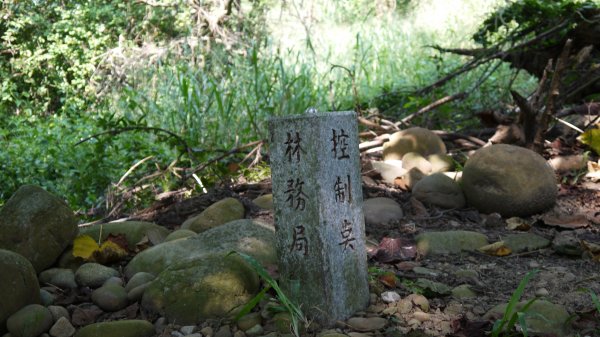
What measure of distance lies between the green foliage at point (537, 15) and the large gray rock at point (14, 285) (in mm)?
4363

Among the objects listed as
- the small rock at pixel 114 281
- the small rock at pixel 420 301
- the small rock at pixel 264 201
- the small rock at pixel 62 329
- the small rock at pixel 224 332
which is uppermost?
the small rock at pixel 264 201

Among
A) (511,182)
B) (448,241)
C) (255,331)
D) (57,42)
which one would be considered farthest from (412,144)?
(57,42)

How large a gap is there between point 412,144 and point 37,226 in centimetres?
277

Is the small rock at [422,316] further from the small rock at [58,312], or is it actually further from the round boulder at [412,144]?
the round boulder at [412,144]

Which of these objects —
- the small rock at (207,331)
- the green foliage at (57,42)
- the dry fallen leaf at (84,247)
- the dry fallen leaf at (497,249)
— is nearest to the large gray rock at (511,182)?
the dry fallen leaf at (497,249)

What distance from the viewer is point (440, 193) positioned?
157 inches

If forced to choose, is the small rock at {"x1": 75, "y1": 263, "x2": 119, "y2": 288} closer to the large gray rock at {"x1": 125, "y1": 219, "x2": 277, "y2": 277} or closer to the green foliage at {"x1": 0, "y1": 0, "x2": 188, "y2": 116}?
the large gray rock at {"x1": 125, "y1": 219, "x2": 277, "y2": 277}

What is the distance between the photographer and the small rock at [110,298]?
2668 mm

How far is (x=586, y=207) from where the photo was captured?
4.02 m

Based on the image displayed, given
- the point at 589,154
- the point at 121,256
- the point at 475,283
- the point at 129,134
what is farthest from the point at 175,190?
the point at 589,154

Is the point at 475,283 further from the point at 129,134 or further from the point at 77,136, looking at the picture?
the point at 77,136

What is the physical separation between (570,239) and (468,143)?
189cm

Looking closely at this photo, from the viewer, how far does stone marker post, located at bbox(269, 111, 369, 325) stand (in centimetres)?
225

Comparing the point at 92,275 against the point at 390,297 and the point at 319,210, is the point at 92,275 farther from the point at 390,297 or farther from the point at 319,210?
the point at 390,297
